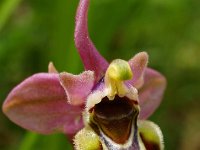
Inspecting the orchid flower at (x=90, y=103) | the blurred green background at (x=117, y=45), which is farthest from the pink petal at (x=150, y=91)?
the blurred green background at (x=117, y=45)

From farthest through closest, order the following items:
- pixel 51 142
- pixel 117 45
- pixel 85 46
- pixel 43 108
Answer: pixel 117 45 < pixel 51 142 < pixel 43 108 < pixel 85 46

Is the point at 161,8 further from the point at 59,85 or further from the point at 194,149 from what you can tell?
the point at 59,85

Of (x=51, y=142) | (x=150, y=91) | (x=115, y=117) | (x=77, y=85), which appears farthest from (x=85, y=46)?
(x=51, y=142)

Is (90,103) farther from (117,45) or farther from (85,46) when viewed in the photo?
(117,45)

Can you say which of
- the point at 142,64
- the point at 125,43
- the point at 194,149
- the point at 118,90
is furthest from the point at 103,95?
the point at 194,149

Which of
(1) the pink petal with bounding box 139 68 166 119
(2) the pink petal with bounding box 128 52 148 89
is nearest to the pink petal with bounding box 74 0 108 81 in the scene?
(2) the pink petal with bounding box 128 52 148 89

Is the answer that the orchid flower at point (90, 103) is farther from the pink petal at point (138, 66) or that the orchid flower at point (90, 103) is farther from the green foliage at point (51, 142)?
the green foliage at point (51, 142)

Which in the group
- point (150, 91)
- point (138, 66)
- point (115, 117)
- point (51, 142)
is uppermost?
point (138, 66)
